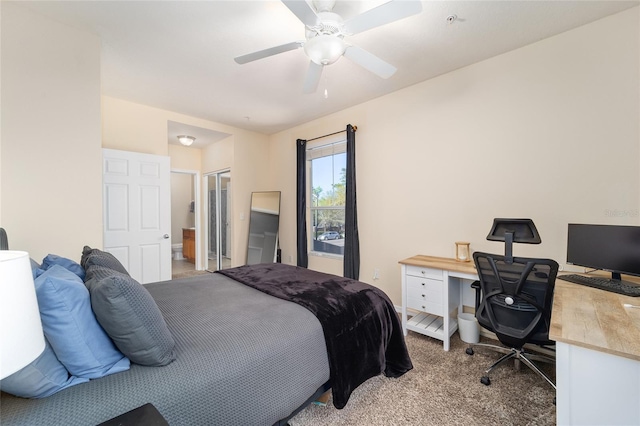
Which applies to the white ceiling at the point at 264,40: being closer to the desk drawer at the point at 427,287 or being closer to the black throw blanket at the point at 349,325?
the black throw blanket at the point at 349,325

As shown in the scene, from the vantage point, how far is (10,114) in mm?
1898

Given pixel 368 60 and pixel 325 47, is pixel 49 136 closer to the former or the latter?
pixel 325 47

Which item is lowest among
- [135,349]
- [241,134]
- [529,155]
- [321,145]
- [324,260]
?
[324,260]

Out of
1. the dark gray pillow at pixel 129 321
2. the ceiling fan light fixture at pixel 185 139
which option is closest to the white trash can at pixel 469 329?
the dark gray pillow at pixel 129 321

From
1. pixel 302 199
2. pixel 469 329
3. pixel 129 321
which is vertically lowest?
pixel 469 329

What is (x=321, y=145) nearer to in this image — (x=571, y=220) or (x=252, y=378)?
(x=571, y=220)

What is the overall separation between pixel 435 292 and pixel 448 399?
0.90 m

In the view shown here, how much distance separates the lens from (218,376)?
3.59 ft

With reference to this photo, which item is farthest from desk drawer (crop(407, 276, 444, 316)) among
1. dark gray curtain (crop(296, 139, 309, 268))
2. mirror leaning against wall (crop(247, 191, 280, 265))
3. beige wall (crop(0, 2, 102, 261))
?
beige wall (crop(0, 2, 102, 261))

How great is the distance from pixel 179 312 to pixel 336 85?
9.06 feet

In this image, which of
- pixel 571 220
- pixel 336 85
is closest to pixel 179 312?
pixel 336 85

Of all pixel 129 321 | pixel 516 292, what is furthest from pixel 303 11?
pixel 516 292

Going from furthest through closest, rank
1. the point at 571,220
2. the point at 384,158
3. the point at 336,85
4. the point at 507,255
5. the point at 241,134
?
the point at 241,134 < the point at 384,158 < the point at 336,85 < the point at 571,220 < the point at 507,255

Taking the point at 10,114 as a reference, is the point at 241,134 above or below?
above
